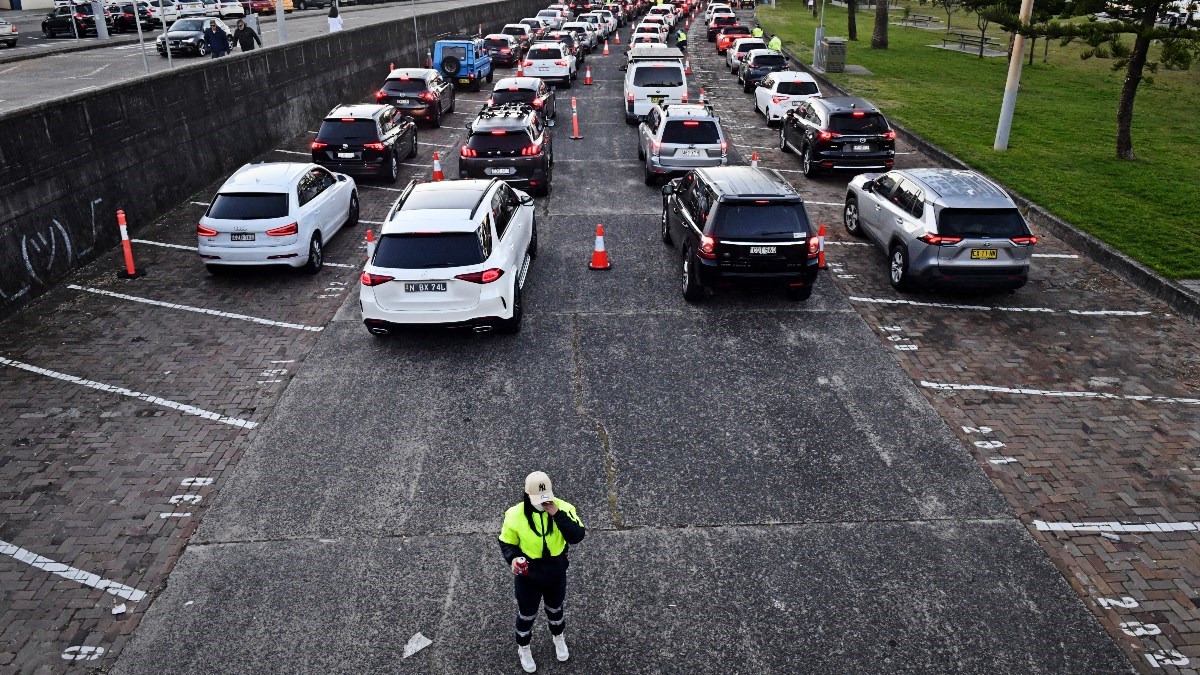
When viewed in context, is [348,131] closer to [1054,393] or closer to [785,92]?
[785,92]

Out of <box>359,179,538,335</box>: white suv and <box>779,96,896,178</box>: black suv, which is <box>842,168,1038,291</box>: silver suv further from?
<box>359,179,538,335</box>: white suv

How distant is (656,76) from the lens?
2430 centimetres

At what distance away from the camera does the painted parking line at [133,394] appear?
9.13 metres

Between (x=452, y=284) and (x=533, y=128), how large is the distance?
7.79 m

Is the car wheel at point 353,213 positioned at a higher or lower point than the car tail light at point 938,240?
lower

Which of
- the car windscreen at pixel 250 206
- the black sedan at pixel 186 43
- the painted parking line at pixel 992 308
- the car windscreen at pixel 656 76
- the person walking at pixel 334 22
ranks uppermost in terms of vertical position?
the person walking at pixel 334 22

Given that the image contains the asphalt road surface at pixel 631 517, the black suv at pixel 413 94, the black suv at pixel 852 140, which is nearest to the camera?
→ the asphalt road surface at pixel 631 517

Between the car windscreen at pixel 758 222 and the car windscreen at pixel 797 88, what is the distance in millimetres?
14720

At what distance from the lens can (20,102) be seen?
18.9 meters

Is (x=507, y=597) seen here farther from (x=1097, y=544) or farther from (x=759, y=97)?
(x=759, y=97)

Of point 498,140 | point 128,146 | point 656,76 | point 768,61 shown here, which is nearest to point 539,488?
point 498,140

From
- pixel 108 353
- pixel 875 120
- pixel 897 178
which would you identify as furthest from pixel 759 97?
pixel 108 353

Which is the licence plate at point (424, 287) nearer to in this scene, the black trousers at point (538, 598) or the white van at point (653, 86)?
the black trousers at point (538, 598)

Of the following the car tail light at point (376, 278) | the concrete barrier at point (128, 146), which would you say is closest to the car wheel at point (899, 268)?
the car tail light at point (376, 278)
